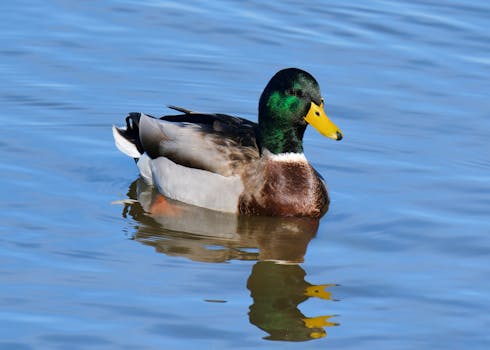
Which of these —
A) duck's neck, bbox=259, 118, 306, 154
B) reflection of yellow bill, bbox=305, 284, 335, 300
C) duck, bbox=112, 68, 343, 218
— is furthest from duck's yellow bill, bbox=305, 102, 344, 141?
reflection of yellow bill, bbox=305, 284, 335, 300

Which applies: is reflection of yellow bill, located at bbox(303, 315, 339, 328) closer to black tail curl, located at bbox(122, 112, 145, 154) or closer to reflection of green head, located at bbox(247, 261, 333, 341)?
reflection of green head, located at bbox(247, 261, 333, 341)

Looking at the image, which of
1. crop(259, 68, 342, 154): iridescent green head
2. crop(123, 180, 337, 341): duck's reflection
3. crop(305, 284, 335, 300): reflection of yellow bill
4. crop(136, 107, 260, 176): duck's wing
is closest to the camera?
crop(123, 180, 337, 341): duck's reflection

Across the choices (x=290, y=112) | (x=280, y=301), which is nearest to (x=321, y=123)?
(x=290, y=112)

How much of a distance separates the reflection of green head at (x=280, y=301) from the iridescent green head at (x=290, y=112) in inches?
61.8

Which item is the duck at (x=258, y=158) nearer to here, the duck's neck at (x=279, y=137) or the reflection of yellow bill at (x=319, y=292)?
the duck's neck at (x=279, y=137)

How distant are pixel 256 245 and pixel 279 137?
1300mm

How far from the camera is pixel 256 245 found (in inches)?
418

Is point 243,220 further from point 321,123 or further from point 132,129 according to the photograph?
point 132,129

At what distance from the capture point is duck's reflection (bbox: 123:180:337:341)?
8.96 meters

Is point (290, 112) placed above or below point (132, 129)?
above

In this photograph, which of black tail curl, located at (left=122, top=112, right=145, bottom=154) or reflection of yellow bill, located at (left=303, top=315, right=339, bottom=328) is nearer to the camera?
reflection of yellow bill, located at (left=303, top=315, right=339, bottom=328)

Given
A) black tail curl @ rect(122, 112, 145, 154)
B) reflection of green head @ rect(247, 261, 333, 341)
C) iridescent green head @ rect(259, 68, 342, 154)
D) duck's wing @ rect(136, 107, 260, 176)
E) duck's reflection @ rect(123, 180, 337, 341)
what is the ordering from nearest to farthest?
reflection of green head @ rect(247, 261, 333, 341)
duck's reflection @ rect(123, 180, 337, 341)
iridescent green head @ rect(259, 68, 342, 154)
duck's wing @ rect(136, 107, 260, 176)
black tail curl @ rect(122, 112, 145, 154)

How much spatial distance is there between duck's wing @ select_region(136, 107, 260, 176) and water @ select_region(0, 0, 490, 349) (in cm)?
46

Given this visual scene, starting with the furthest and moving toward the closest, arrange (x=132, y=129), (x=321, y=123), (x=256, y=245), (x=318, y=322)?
1. (x=132, y=129)
2. (x=321, y=123)
3. (x=256, y=245)
4. (x=318, y=322)
